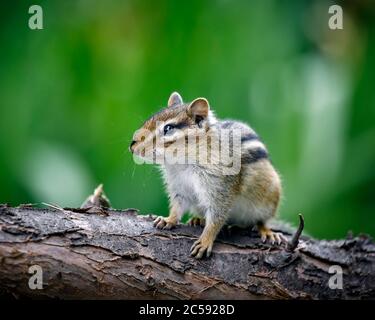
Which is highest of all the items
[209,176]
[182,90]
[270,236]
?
[182,90]

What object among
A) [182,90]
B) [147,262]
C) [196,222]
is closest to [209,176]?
[196,222]

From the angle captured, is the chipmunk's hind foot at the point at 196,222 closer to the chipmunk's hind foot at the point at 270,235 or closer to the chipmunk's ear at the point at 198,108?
the chipmunk's hind foot at the point at 270,235

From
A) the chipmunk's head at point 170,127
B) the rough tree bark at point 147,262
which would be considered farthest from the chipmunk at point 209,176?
the rough tree bark at point 147,262

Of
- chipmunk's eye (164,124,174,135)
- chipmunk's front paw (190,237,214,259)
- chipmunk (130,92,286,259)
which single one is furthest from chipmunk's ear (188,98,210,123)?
chipmunk's front paw (190,237,214,259)

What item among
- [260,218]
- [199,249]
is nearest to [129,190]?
[260,218]

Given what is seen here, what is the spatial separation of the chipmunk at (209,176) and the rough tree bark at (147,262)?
0.18 metres

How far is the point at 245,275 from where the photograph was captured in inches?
115

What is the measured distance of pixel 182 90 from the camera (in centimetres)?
521

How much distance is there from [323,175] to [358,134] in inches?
20.5

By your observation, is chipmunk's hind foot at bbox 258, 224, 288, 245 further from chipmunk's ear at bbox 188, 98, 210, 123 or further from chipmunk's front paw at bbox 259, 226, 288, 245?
chipmunk's ear at bbox 188, 98, 210, 123

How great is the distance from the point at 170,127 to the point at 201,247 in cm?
70

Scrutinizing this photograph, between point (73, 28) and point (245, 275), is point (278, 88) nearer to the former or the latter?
point (73, 28)

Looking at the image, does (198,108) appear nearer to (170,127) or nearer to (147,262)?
(170,127)

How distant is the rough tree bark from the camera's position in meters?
2.63
